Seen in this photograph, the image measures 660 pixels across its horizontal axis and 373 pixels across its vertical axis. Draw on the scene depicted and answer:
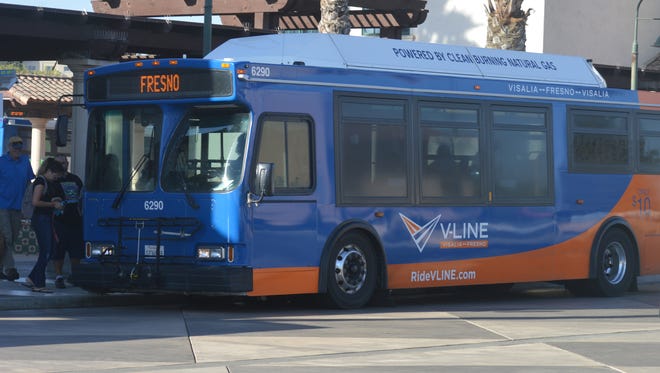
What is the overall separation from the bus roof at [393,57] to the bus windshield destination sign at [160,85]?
2.69ft

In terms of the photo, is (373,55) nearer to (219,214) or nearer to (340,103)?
(340,103)

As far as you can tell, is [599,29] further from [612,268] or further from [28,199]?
[28,199]

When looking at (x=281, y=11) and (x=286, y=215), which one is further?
(x=281, y=11)

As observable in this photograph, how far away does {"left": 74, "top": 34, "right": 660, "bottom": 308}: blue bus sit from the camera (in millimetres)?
14211

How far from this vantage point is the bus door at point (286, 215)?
46.6 feet

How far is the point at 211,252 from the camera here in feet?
46.4

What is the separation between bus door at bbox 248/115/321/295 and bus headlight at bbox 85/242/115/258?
1.87m

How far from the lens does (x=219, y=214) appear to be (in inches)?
555

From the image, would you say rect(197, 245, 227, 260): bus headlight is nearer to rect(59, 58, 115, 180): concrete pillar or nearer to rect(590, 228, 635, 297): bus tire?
rect(590, 228, 635, 297): bus tire

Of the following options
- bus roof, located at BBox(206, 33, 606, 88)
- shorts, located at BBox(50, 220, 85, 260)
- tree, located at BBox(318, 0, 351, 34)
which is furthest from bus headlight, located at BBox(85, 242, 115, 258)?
tree, located at BBox(318, 0, 351, 34)

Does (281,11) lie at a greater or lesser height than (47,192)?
greater

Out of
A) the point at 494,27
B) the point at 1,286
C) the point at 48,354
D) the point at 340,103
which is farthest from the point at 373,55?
the point at 494,27

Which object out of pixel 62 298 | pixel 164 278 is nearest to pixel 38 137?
pixel 62 298

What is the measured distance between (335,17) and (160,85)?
453 inches
